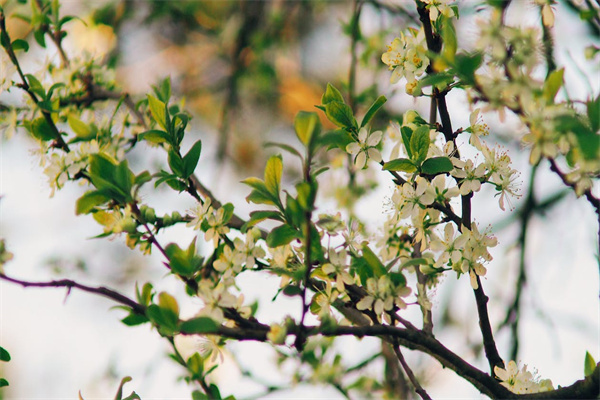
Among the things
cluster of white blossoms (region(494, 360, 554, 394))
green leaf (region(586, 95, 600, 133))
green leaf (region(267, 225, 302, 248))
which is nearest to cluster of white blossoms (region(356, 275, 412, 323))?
green leaf (region(267, 225, 302, 248))

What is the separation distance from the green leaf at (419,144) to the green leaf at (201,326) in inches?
→ 18.2

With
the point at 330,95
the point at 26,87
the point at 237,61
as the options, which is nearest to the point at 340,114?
the point at 330,95

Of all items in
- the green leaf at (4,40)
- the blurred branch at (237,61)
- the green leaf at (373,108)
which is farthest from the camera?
the blurred branch at (237,61)

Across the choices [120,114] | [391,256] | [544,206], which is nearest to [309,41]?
[544,206]

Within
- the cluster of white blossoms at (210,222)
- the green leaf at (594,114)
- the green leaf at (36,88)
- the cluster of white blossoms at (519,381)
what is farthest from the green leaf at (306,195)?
the green leaf at (36,88)

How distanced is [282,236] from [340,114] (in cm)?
26

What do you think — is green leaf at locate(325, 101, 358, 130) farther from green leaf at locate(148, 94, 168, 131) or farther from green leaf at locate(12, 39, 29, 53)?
green leaf at locate(12, 39, 29, 53)

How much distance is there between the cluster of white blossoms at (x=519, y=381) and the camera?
3.53 feet

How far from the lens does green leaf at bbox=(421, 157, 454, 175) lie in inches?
39.9

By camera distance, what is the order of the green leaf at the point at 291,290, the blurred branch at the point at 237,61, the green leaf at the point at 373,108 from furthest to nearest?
1. the blurred branch at the point at 237,61
2. the green leaf at the point at 373,108
3. the green leaf at the point at 291,290

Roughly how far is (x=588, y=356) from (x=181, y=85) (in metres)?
3.05

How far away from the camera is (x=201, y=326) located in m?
0.79

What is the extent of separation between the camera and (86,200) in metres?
1.08

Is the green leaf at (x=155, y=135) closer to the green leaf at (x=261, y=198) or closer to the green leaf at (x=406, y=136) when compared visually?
the green leaf at (x=261, y=198)
